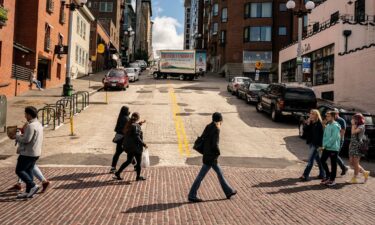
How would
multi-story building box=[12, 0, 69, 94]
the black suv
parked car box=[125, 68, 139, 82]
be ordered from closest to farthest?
the black suv, multi-story building box=[12, 0, 69, 94], parked car box=[125, 68, 139, 82]

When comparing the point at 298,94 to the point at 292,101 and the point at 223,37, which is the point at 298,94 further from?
the point at 223,37

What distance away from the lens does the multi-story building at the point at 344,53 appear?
23.9m

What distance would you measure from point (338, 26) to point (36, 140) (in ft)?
85.6

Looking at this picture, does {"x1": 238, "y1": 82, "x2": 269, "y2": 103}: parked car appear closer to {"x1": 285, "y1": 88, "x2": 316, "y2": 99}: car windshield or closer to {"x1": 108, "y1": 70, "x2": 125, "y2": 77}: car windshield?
{"x1": 285, "y1": 88, "x2": 316, "y2": 99}: car windshield

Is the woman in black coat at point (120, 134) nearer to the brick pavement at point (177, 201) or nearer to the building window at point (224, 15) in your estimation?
the brick pavement at point (177, 201)

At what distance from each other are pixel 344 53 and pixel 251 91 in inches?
257

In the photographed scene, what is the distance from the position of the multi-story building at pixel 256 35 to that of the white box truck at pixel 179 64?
48.1 feet

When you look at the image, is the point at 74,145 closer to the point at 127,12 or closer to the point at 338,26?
the point at 338,26

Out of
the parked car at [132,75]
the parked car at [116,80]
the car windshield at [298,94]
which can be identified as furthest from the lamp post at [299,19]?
the parked car at [132,75]

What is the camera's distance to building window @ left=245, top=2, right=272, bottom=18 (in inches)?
2522

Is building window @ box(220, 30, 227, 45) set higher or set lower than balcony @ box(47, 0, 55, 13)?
higher

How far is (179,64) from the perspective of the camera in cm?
5159

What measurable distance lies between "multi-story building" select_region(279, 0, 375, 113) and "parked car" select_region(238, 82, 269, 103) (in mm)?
3623

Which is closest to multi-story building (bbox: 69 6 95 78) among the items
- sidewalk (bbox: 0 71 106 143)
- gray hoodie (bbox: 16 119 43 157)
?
sidewalk (bbox: 0 71 106 143)
